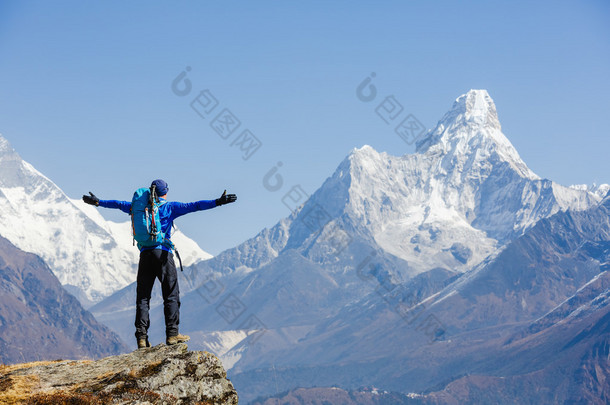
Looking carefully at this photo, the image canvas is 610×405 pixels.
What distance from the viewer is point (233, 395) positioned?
1046 inches

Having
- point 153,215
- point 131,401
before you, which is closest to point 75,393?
point 131,401

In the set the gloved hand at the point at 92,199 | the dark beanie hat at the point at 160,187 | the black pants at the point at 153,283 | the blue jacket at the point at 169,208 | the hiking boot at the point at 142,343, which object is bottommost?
the hiking boot at the point at 142,343

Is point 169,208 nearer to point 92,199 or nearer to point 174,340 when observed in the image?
point 92,199

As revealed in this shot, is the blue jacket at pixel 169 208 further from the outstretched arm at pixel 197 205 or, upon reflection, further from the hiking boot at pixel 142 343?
the hiking boot at pixel 142 343

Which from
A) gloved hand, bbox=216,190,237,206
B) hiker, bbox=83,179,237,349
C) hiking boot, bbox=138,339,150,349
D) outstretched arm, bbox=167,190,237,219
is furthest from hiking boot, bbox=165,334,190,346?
gloved hand, bbox=216,190,237,206

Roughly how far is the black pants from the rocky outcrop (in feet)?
3.05

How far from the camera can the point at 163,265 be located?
2788 cm

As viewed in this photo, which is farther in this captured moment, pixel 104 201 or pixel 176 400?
pixel 104 201

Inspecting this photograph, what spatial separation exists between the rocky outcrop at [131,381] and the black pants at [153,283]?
93cm

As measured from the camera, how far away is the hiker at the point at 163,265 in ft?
91.1

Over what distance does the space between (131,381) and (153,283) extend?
151 inches

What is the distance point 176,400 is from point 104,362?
4019 millimetres

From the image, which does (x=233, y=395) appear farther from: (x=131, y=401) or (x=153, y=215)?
(x=153, y=215)

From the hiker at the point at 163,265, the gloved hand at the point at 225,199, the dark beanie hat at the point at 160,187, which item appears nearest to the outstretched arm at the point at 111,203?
the hiker at the point at 163,265
